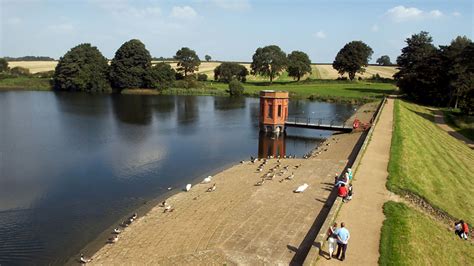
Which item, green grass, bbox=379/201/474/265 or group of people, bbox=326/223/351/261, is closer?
group of people, bbox=326/223/351/261

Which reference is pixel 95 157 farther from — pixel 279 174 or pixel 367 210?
pixel 367 210

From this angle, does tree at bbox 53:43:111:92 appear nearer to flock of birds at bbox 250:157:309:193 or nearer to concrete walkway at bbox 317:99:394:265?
flock of birds at bbox 250:157:309:193

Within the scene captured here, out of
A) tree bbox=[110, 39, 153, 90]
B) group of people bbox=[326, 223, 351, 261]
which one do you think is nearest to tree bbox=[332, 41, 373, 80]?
tree bbox=[110, 39, 153, 90]

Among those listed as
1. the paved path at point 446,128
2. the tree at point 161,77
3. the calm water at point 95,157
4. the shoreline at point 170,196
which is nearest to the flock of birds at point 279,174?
the shoreline at point 170,196

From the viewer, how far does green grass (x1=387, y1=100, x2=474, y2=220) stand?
1138 inches

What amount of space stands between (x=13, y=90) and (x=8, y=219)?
386 ft

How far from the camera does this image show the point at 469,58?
7344cm

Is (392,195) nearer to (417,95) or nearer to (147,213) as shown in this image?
(147,213)

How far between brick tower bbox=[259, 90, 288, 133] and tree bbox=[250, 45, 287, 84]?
273 ft

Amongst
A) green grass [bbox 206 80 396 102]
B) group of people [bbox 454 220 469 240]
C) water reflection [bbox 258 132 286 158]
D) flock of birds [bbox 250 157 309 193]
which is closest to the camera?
group of people [bbox 454 220 469 240]

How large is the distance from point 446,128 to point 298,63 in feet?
294

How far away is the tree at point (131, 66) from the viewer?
406ft

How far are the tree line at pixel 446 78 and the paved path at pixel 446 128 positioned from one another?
3.96 meters

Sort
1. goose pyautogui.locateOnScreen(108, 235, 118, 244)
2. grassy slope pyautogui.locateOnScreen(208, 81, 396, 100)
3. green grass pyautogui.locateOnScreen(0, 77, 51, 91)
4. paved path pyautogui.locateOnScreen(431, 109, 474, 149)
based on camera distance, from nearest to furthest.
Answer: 1. goose pyautogui.locateOnScreen(108, 235, 118, 244)
2. paved path pyautogui.locateOnScreen(431, 109, 474, 149)
3. grassy slope pyautogui.locateOnScreen(208, 81, 396, 100)
4. green grass pyautogui.locateOnScreen(0, 77, 51, 91)
